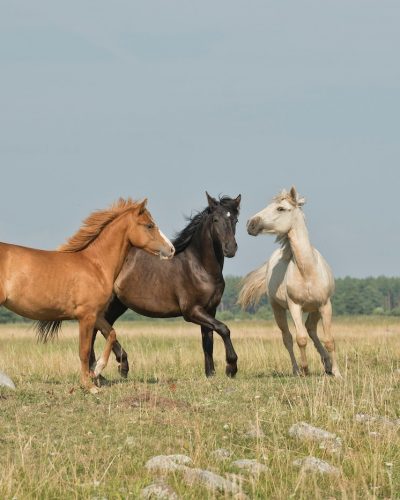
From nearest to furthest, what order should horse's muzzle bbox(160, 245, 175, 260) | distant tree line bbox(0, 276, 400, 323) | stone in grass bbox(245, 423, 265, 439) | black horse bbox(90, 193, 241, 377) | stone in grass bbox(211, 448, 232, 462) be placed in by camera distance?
stone in grass bbox(211, 448, 232, 462)
stone in grass bbox(245, 423, 265, 439)
horse's muzzle bbox(160, 245, 175, 260)
black horse bbox(90, 193, 241, 377)
distant tree line bbox(0, 276, 400, 323)

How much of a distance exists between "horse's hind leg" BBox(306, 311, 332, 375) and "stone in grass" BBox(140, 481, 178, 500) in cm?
750

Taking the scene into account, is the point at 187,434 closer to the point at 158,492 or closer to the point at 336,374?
the point at 158,492

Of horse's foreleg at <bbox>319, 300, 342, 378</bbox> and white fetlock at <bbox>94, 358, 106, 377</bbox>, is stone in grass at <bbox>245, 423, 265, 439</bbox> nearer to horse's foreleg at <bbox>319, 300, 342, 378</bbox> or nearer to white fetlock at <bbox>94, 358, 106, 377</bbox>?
white fetlock at <bbox>94, 358, 106, 377</bbox>

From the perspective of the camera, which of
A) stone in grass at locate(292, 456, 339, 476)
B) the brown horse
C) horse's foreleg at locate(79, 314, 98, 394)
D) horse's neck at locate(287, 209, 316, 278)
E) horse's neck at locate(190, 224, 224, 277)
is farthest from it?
horse's neck at locate(190, 224, 224, 277)

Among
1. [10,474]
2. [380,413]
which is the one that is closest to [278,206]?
[380,413]

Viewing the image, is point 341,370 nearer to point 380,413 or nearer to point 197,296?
point 197,296

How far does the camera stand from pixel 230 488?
7.33 metres

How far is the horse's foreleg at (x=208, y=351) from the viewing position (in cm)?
1409

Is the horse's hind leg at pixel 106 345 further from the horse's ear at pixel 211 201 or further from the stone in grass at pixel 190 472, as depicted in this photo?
the stone in grass at pixel 190 472

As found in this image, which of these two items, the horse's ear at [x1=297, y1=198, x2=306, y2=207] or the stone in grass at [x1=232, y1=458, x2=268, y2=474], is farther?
the horse's ear at [x1=297, y1=198, x2=306, y2=207]

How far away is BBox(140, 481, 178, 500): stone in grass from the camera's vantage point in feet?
23.3

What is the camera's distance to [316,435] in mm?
8938

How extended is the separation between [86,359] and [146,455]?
3.72m

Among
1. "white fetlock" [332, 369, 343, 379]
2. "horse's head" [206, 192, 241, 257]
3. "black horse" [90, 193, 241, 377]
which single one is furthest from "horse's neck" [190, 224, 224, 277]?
"white fetlock" [332, 369, 343, 379]
